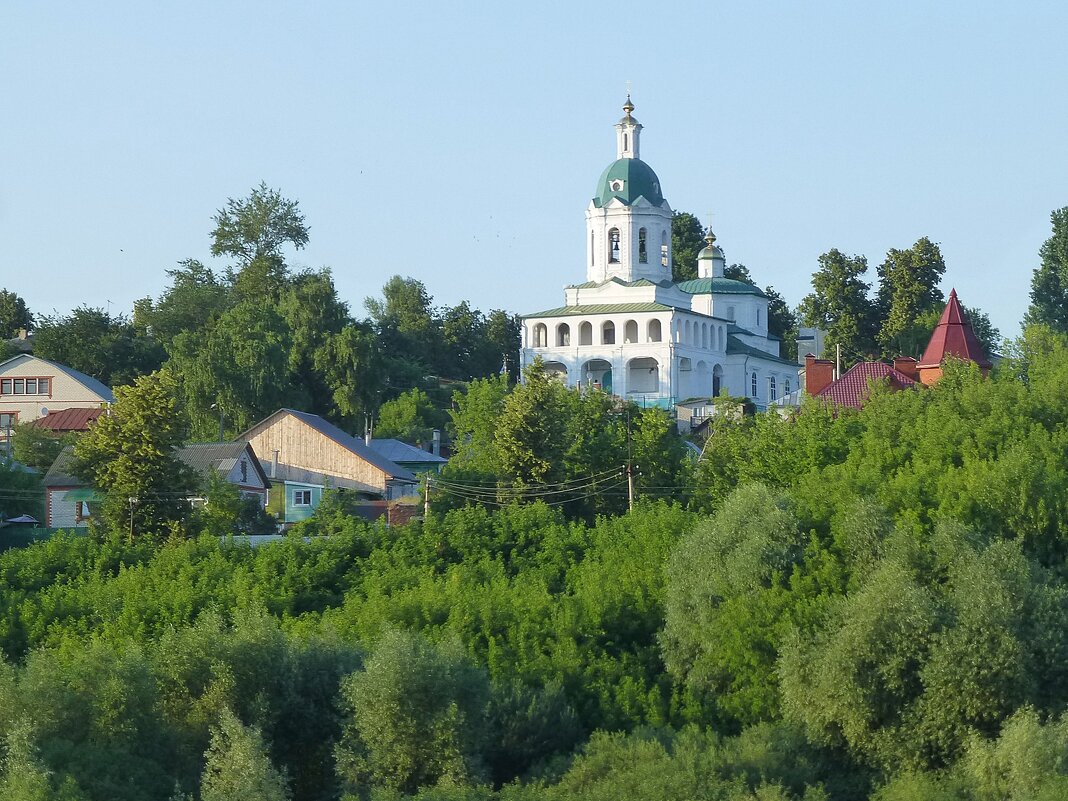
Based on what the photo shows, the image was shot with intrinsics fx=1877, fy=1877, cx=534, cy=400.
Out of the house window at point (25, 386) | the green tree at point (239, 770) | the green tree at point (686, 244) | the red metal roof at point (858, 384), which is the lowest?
the green tree at point (239, 770)

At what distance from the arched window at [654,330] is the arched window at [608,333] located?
63.6 inches

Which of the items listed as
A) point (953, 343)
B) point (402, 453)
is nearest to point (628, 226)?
point (402, 453)

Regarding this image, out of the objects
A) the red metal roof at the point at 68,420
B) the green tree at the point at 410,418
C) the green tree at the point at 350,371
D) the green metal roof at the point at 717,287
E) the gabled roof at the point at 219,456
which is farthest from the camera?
the green metal roof at the point at 717,287

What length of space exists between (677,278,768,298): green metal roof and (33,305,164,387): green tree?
2433 centimetres

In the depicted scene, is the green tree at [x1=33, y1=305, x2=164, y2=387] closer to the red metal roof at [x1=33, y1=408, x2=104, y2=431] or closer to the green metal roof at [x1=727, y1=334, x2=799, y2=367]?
the red metal roof at [x1=33, y1=408, x2=104, y2=431]

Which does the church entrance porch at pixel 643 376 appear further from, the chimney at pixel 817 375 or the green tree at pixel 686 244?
the chimney at pixel 817 375

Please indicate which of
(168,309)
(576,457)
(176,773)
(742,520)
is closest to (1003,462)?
(742,520)

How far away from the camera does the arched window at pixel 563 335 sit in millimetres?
73938

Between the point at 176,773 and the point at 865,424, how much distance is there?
18.1 metres

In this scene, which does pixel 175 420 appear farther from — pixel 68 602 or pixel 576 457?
pixel 576 457

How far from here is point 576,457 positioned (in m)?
43.0

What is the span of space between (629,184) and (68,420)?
2615 centimetres

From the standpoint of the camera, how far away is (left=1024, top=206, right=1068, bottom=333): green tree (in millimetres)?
74375

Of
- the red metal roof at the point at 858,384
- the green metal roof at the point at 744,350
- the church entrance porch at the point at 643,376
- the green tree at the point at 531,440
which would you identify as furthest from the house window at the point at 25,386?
the red metal roof at the point at 858,384
